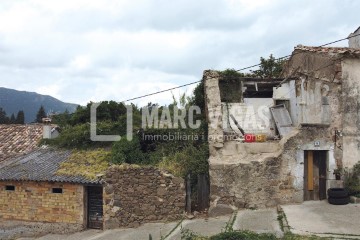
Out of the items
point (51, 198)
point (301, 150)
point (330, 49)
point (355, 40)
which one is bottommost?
point (51, 198)

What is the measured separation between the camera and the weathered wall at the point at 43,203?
14.2 metres

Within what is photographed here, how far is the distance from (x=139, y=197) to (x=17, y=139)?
9345 mm

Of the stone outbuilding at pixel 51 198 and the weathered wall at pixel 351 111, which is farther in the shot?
the stone outbuilding at pixel 51 198

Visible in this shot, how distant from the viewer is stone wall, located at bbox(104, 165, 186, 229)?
13.7m

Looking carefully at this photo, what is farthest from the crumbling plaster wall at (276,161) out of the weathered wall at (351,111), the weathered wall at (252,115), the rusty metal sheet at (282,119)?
the weathered wall at (252,115)

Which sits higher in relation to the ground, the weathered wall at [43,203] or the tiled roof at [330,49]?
the tiled roof at [330,49]

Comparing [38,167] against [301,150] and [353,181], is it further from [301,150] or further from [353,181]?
[353,181]

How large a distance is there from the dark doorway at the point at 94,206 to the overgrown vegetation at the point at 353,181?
8922 millimetres

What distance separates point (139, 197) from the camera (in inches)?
543

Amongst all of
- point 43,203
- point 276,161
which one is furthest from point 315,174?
point 43,203

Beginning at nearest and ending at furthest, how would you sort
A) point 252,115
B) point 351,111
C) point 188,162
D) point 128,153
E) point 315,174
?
1. point 351,111
2. point 315,174
3. point 188,162
4. point 128,153
5. point 252,115

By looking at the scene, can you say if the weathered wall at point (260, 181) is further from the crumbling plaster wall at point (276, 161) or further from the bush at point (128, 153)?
the bush at point (128, 153)

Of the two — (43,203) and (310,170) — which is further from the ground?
(310,170)

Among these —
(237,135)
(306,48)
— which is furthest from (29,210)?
(306,48)
